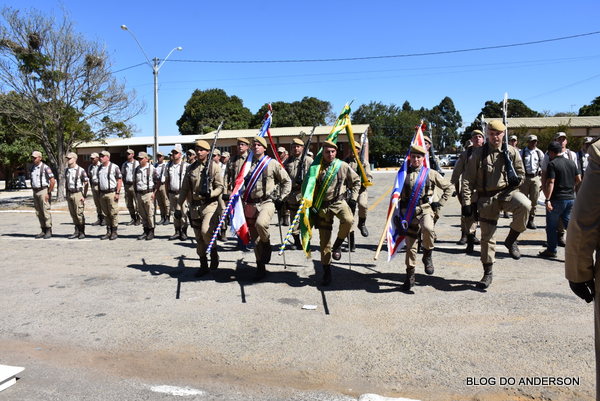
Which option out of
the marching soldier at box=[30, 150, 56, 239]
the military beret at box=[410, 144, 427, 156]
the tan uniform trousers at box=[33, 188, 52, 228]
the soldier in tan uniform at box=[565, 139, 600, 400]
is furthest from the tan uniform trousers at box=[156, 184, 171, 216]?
the soldier in tan uniform at box=[565, 139, 600, 400]

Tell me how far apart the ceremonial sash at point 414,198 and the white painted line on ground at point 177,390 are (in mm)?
3659

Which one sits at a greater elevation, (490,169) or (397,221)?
(490,169)

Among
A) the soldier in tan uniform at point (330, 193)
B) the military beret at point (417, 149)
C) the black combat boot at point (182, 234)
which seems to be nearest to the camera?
the military beret at point (417, 149)

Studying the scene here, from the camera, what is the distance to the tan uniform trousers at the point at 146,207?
10777 mm

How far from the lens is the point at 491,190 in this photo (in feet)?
20.6

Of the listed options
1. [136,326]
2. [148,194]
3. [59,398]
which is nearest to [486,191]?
[136,326]

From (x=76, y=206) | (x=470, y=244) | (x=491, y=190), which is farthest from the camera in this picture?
(x=76, y=206)

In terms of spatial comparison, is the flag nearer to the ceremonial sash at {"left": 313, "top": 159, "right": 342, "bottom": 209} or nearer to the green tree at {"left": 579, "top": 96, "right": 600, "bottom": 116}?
the ceremonial sash at {"left": 313, "top": 159, "right": 342, "bottom": 209}

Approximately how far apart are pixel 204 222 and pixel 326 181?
6.58ft

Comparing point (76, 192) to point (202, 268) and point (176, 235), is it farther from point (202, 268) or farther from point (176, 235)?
point (202, 268)

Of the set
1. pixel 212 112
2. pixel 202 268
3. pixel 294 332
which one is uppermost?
pixel 212 112

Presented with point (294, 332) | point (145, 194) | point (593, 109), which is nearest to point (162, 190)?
point (145, 194)

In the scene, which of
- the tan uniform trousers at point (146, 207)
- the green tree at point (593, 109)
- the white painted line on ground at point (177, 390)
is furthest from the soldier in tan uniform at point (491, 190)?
the green tree at point (593, 109)

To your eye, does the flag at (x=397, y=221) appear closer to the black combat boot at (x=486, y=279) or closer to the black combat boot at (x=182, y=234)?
the black combat boot at (x=486, y=279)
